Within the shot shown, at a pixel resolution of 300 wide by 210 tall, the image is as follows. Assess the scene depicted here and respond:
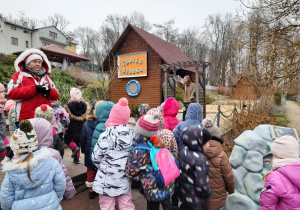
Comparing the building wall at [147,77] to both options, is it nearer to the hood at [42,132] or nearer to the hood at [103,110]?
the hood at [103,110]

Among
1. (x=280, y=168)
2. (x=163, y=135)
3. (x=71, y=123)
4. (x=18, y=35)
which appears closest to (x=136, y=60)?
(x=71, y=123)

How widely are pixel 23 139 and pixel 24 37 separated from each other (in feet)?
142

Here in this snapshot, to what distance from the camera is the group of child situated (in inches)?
69.6

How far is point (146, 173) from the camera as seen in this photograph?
88.7 inches

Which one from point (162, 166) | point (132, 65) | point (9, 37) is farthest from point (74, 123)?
point (9, 37)

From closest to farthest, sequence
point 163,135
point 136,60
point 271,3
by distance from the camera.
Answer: point 163,135 < point 271,3 < point 136,60

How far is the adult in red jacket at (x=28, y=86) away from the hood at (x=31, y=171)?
1403 millimetres

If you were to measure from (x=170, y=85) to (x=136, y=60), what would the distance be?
3.74 meters

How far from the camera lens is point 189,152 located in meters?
2.26

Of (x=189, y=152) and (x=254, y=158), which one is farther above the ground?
(x=189, y=152)

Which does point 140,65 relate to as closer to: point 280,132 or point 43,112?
point 43,112

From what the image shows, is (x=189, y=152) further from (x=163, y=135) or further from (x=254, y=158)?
(x=254, y=158)

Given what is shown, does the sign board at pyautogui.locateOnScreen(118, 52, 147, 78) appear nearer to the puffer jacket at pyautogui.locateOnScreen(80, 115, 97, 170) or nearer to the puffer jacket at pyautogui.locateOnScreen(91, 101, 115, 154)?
the puffer jacket at pyautogui.locateOnScreen(80, 115, 97, 170)

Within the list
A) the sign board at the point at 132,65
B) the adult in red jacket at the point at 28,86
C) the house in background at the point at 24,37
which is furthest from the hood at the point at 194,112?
the house in background at the point at 24,37
